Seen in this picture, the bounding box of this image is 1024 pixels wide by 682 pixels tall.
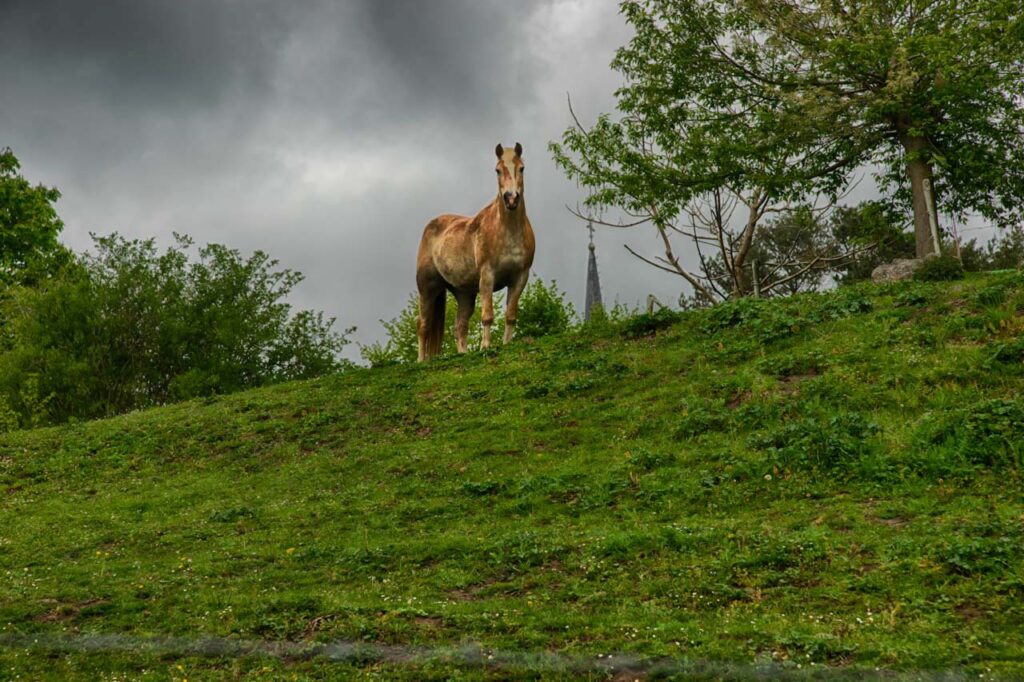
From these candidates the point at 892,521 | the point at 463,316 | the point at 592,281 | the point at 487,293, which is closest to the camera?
the point at 892,521

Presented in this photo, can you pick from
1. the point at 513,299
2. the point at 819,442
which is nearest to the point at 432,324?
the point at 513,299

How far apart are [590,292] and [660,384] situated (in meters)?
47.1

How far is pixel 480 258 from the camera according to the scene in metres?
23.5

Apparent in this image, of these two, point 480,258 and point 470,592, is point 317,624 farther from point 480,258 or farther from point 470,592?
point 480,258

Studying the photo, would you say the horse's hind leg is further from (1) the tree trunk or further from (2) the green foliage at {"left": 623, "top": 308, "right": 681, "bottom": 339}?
(1) the tree trunk

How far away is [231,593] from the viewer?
10695 mm

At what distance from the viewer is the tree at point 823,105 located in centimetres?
2820

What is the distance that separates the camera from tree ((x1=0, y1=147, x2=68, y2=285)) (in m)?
34.4

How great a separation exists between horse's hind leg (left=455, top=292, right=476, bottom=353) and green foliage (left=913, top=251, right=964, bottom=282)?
11.0 m

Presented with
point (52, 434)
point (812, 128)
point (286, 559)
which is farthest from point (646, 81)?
point (286, 559)

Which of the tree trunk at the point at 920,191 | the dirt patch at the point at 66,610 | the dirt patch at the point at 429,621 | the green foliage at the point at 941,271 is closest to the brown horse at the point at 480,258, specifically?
the green foliage at the point at 941,271

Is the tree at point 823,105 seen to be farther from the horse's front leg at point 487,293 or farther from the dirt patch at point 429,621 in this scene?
the dirt patch at point 429,621

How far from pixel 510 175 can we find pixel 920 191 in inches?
563

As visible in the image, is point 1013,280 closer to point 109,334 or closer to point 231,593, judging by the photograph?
point 231,593
